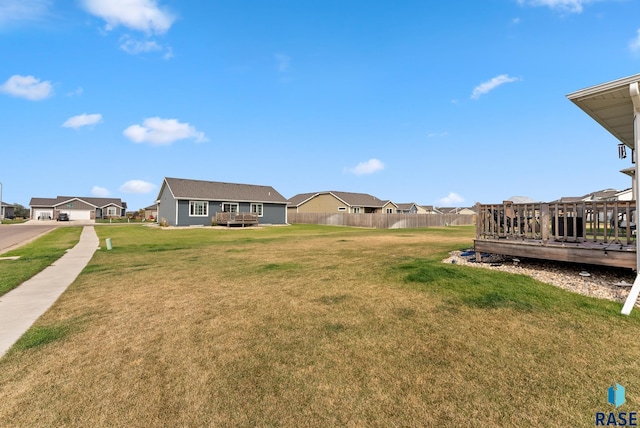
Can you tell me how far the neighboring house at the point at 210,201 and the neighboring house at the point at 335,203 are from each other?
10.8m

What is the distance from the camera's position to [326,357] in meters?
3.80

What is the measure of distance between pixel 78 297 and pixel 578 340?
29.5 feet

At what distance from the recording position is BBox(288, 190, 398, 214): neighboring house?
50688 millimetres

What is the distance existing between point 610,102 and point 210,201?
34.1 m

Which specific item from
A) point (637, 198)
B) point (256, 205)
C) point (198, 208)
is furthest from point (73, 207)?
point (637, 198)

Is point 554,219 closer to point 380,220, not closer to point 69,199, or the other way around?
point 380,220

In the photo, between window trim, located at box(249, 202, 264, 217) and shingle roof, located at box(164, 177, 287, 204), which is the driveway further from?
window trim, located at box(249, 202, 264, 217)

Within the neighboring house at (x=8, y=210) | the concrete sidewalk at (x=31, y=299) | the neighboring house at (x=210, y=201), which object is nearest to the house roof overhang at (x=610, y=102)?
the concrete sidewalk at (x=31, y=299)

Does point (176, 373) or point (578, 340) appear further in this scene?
point (578, 340)

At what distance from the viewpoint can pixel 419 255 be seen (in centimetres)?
1086

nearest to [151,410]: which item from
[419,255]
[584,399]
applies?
[584,399]

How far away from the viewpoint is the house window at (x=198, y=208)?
33.7m

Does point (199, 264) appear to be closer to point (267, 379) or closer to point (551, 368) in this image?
point (267, 379)

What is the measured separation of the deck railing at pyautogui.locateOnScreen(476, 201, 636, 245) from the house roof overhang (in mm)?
2277
